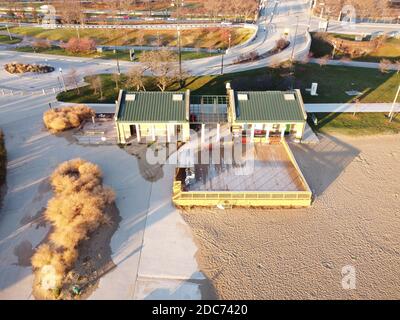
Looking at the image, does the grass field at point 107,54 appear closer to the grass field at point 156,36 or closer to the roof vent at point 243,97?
the grass field at point 156,36

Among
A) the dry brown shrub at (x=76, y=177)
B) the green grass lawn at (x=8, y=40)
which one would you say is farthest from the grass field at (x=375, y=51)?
the green grass lawn at (x=8, y=40)

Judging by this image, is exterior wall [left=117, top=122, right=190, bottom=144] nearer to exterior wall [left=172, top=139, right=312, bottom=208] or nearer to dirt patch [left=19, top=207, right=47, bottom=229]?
exterior wall [left=172, top=139, right=312, bottom=208]

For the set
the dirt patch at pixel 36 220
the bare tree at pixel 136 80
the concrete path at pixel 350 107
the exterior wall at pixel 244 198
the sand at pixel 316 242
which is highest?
the bare tree at pixel 136 80

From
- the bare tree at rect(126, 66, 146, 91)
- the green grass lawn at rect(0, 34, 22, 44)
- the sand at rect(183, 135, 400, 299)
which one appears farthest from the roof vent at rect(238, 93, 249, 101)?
the green grass lawn at rect(0, 34, 22, 44)

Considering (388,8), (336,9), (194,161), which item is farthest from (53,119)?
(388,8)

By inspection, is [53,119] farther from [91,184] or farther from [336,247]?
[336,247]
